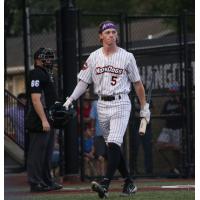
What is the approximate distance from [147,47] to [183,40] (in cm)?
113

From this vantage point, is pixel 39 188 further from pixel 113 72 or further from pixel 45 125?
pixel 113 72

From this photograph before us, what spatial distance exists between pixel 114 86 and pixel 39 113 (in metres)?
1.81

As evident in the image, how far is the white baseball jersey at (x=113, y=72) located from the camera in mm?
9281

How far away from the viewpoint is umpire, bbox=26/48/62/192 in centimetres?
1082

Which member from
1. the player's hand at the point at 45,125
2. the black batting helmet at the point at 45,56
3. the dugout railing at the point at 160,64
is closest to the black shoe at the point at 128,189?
the player's hand at the point at 45,125

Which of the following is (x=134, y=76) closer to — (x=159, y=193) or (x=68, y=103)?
(x=68, y=103)

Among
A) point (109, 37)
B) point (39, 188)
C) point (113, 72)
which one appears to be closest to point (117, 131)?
point (113, 72)

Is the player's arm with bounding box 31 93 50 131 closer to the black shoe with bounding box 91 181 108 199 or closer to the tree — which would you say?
the black shoe with bounding box 91 181 108 199

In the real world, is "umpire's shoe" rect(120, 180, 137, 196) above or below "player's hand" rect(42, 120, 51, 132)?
below

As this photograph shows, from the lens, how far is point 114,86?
9273 millimetres

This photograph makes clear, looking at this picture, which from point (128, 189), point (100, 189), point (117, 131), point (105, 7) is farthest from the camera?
point (105, 7)

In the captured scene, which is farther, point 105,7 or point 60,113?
point 105,7

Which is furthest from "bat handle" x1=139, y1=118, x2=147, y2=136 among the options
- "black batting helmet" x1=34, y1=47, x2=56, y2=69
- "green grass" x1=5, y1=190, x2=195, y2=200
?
"black batting helmet" x1=34, y1=47, x2=56, y2=69
